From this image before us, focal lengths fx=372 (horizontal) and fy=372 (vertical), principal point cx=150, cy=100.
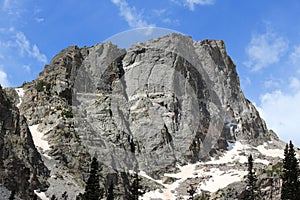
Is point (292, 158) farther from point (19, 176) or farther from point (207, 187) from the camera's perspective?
point (207, 187)

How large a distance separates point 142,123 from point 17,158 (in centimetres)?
7225

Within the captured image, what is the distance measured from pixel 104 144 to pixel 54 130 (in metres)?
15.5

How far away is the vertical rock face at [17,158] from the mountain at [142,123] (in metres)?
0.29

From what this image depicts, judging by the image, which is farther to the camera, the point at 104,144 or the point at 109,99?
the point at 109,99

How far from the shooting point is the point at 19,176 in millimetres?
74062

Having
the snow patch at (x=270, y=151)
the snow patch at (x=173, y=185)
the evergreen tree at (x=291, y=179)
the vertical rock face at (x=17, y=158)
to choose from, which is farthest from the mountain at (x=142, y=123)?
the evergreen tree at (x=291, y=179)

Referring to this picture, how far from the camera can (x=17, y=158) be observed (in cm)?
7625

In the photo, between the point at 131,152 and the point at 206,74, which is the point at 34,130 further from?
the point at 206,74

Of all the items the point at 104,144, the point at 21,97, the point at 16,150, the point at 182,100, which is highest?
the point at 182,100

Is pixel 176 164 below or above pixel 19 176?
above

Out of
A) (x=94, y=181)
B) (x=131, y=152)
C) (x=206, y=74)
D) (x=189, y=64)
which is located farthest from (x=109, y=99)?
(x=94, y=181)

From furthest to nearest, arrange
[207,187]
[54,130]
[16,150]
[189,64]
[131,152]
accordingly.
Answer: [189,64]
[131,152]
[207,187]
[54,130]
[16,150]

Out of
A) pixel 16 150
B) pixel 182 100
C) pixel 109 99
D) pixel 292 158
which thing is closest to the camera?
pixel 292 158

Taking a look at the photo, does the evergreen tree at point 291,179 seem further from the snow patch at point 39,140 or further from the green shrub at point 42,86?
the green shrub at point 42,86
